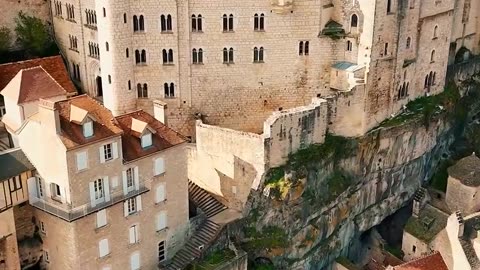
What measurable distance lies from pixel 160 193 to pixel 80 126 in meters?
7.80

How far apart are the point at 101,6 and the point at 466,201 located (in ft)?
114

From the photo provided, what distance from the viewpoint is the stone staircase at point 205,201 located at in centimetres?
4991

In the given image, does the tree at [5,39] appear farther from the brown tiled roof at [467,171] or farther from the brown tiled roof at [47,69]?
the brown tiled roof at [467,171]

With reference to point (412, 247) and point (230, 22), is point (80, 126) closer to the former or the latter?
point (230, 22)

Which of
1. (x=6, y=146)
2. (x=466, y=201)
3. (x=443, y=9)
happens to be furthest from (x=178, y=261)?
(x=443, y=9)

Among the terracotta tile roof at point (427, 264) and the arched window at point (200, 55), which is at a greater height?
the arched window at point (200, 55)

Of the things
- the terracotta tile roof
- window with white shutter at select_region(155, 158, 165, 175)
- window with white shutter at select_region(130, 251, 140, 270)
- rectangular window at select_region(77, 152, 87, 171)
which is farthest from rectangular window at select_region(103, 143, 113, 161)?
the terracotta tile roof

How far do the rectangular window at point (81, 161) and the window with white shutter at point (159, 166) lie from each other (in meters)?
5.50

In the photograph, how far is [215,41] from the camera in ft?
177

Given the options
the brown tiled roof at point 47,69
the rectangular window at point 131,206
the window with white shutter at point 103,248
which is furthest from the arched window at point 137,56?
the window with white shutter at point 103,248

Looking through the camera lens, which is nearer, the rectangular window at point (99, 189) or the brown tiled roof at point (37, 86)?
the rectangular window at point (99, 189)

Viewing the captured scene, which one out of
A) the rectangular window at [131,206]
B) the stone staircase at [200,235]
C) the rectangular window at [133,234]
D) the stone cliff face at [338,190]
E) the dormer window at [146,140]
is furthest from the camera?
the stone cliff face at [338,190]

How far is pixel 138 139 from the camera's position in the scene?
42.7 m

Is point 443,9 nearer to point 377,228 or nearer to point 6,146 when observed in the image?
point 377,228
